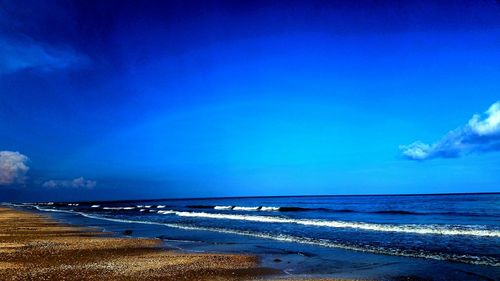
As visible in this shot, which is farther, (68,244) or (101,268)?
(68,244)

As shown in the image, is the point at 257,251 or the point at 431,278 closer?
the point at 431,278

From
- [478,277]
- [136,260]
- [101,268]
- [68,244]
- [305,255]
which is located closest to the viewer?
[478,277]

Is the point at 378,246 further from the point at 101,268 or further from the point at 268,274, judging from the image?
the point at 101,268

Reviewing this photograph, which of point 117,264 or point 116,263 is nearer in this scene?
point 117,264

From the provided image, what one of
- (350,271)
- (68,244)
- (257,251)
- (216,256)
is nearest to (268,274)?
(350,271)

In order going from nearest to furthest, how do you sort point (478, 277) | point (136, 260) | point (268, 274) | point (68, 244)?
point (478, 277)
point (268, 274)
point (136, 260)
point (68, 244)

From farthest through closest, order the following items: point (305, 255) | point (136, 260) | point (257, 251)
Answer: point (257, 251), point (305, 255), point (136, 260)

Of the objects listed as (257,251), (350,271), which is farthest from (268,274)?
(257,251)

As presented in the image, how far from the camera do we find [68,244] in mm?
20781

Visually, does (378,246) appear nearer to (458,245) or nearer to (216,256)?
(458,245)

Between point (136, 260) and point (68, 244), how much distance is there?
23.1 feet

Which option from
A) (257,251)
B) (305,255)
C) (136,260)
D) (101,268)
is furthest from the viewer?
(257,251)

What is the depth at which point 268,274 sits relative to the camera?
12.9m

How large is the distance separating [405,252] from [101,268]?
Answer: 11.6m
